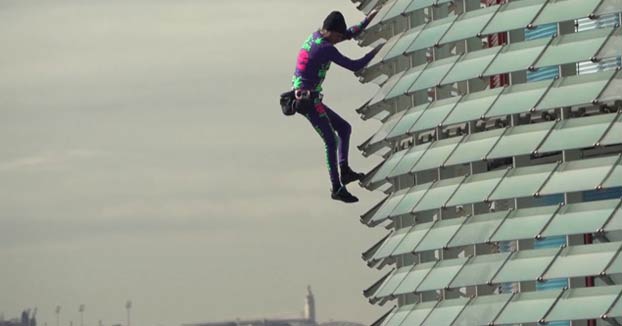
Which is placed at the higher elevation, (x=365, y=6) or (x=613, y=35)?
(x=365, y=6)

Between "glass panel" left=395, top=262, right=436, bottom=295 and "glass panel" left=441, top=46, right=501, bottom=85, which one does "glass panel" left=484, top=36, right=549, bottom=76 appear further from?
"glass panel" left=395, top=262, right=436, bottom=295

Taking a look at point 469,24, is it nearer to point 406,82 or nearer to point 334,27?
point 334,27

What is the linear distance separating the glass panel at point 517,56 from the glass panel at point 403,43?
4949mm

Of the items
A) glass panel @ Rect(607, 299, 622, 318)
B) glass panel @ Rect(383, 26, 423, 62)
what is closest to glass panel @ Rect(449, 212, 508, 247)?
glass panel @ Rect(607, 299, 622, 318)

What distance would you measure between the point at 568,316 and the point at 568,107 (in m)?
6.34

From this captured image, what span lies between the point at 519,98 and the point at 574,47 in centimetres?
272

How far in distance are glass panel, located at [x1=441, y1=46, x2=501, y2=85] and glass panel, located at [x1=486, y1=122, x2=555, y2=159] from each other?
7.15 feet

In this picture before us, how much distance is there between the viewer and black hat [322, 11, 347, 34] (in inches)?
2965

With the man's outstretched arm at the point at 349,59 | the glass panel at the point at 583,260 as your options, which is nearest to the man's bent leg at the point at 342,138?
the man's outstretched arm at the point at 349,59

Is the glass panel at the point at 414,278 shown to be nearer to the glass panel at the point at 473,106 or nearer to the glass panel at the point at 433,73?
the glass panel at the point at 473,106

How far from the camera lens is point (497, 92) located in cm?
7431

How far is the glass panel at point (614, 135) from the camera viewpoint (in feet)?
229

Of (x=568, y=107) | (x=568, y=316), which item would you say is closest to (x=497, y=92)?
(x=568, y=107)

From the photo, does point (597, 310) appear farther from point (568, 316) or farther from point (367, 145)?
point (367, 145)
